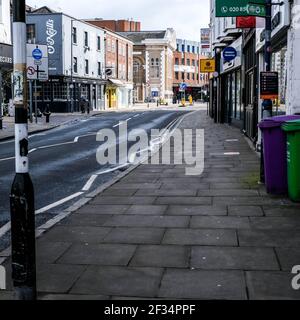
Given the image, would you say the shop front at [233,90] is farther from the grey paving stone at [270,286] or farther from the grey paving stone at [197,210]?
the grey paving stone at [270,286]

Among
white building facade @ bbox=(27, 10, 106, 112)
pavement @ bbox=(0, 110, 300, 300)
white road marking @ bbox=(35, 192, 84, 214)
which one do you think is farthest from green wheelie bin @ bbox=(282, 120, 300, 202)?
white building facade @ bbox=(27, 10, 106, 112)

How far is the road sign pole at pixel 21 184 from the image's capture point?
4.07 m

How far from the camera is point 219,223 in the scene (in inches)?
289

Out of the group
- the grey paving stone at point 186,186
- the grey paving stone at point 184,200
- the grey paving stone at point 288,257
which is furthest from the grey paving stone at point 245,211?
the grey paving stone at point 186,186

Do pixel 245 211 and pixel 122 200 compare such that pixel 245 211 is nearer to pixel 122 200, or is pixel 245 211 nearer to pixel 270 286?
pixel 122 200

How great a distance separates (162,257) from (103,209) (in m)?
2.80

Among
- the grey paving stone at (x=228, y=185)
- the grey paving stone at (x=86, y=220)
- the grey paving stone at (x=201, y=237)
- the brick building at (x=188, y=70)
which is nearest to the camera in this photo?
the grey paving stone at (x=201, y=237)

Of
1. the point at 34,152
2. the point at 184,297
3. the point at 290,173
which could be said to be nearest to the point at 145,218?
the point at 290,173

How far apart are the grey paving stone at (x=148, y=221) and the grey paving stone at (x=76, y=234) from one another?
352mm

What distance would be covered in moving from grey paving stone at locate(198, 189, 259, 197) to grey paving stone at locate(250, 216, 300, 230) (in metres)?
1.81

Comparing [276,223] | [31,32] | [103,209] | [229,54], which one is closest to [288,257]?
[276,223]

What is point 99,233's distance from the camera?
693cm

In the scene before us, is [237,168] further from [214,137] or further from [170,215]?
[214,137]
